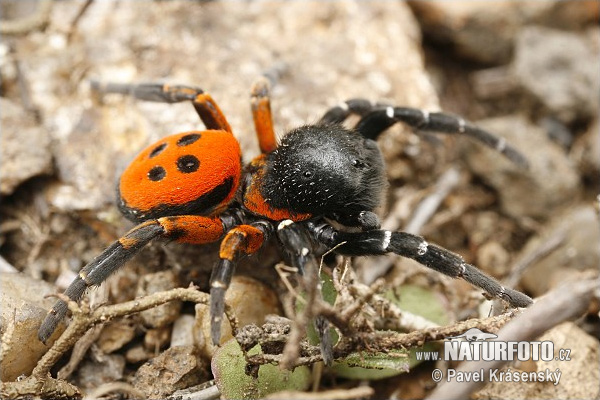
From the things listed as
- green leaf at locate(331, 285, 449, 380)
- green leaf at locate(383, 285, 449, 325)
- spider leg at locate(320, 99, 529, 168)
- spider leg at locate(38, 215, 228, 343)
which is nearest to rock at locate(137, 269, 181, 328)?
spider leg at locate(38, 215, 228, 343)

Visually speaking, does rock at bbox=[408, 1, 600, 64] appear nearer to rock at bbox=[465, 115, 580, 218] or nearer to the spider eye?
rock at bbox=[465, 115, 580, 218]

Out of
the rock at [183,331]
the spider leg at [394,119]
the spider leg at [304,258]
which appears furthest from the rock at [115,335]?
the spider leg at [394,119]

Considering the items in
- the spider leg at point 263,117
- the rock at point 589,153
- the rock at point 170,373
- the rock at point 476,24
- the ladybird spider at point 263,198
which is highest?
the rock at point 476,24

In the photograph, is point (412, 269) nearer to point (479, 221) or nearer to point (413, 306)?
point (413, 306)

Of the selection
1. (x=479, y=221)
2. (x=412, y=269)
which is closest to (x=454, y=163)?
(x=479, y=221)

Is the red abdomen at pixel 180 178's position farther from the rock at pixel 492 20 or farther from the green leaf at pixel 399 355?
the rock at pixel 492 20

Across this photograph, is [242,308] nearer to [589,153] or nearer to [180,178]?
[180,178]

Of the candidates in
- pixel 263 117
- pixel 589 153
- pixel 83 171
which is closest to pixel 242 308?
pixel 263 117
